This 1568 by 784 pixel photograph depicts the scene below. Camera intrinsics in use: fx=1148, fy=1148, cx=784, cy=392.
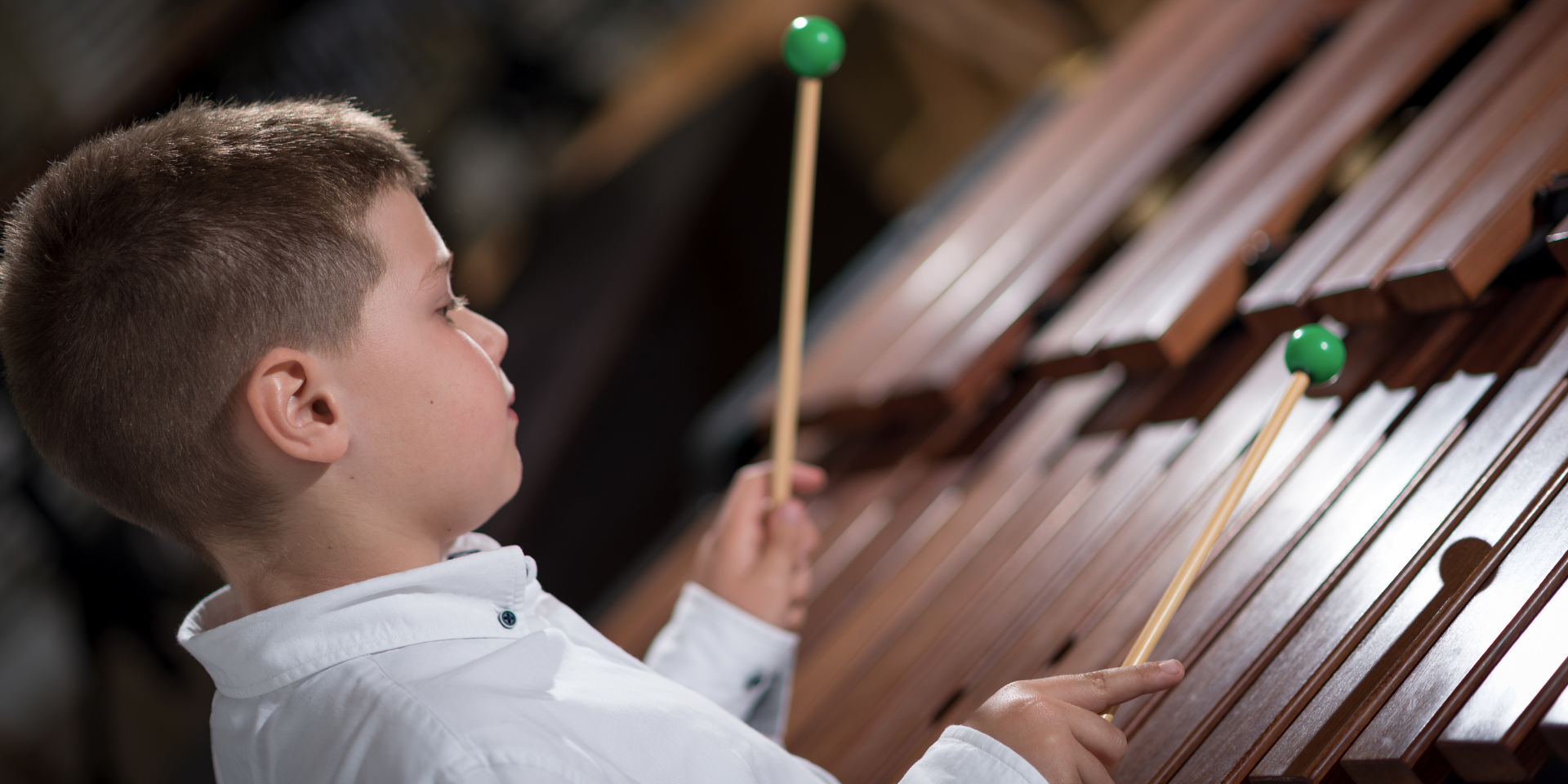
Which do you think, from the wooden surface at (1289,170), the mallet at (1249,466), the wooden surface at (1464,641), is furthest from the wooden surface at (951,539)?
the wooden surface at (1464,641)

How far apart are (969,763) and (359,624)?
0.44 metres

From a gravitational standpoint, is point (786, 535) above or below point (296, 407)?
below

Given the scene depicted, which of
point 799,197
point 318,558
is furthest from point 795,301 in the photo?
point 318,558

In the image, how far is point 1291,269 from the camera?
46.2 inches

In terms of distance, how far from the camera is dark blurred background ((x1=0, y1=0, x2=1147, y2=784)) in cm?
245

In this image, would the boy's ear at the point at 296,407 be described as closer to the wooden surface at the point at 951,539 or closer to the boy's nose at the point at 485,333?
the boy's nose at the point at 485,333

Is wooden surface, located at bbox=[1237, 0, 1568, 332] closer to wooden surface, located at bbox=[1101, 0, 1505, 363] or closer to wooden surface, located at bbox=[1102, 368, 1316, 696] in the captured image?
wooden surface, located at bbox=[1101, 0, 1505, 363]

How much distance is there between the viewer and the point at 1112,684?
2.62 ft

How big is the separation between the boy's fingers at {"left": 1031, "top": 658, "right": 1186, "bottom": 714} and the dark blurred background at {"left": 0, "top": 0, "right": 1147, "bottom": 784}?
46.9 inches

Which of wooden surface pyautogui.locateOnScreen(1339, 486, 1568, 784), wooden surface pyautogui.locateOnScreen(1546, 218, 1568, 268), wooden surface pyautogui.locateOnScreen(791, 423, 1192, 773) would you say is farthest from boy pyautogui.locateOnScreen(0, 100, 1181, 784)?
wooden surface pyautogui.locateOnScreen(1546, 218, 1568, 268)

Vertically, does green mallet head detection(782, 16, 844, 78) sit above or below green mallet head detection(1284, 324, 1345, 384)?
above

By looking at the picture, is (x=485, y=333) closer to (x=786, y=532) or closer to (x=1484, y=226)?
(x=786, y=532)

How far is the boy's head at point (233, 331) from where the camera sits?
0.85m

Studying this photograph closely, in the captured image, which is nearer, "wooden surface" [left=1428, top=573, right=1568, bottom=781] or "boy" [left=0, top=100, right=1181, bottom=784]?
"wooden surface" [left=1428, top=573, right=1568, bottom=781]
